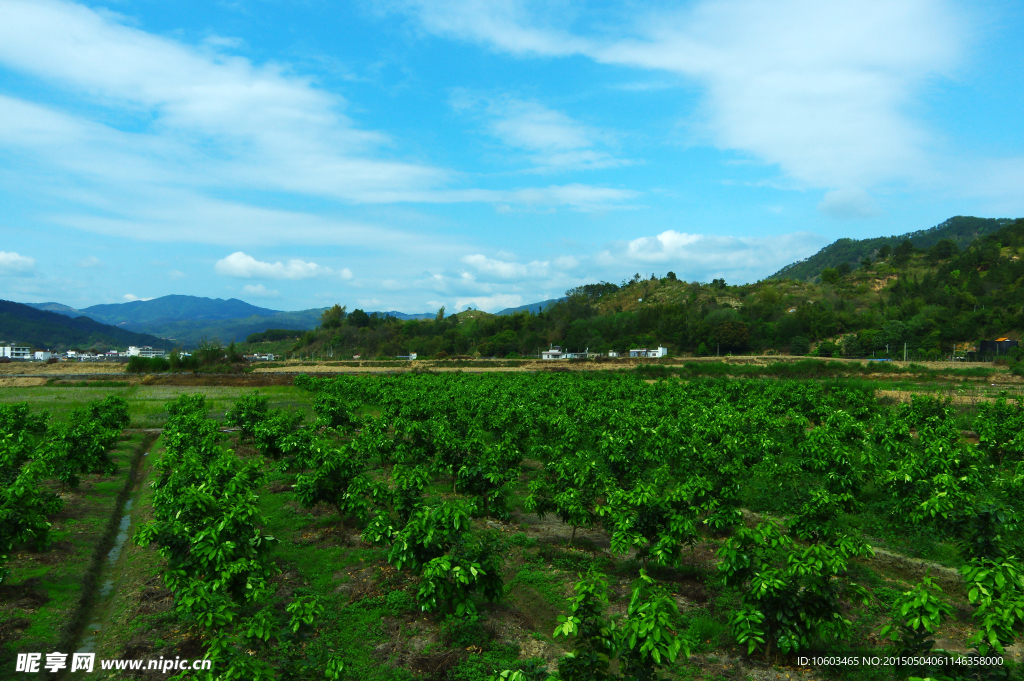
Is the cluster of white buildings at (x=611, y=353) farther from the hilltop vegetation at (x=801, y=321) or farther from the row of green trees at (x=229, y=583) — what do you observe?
the row of green trees at (x=229, y=583)

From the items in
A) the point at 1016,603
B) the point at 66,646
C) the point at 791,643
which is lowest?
the point at 66,646

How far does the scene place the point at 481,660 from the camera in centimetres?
920

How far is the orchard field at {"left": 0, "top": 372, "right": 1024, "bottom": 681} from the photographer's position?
7750mm

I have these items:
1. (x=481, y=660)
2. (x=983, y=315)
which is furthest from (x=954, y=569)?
(x=983, y=315)

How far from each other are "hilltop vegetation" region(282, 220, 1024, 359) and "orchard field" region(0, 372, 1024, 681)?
102 m

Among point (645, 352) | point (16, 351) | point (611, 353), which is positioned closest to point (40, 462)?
point (645, 352)

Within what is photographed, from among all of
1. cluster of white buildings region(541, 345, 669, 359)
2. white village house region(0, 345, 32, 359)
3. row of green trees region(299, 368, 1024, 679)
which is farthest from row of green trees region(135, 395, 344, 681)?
white village house region(0, 345, 32, 359)

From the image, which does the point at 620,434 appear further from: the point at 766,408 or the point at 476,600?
the point at 766,408

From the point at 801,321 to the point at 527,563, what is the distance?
132 metres

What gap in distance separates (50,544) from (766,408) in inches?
1152

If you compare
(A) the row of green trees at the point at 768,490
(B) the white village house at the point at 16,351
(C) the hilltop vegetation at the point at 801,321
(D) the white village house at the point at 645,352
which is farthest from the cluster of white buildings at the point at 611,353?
(B) the white village house at the point at 16,351

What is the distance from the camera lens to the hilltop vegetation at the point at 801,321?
103625 millimetres

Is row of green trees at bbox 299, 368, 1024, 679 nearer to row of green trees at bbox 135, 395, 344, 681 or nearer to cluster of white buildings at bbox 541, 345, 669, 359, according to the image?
row of green trees at bbox 135, 395, 344, 681

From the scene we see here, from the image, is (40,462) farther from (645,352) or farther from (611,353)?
(611,353)
